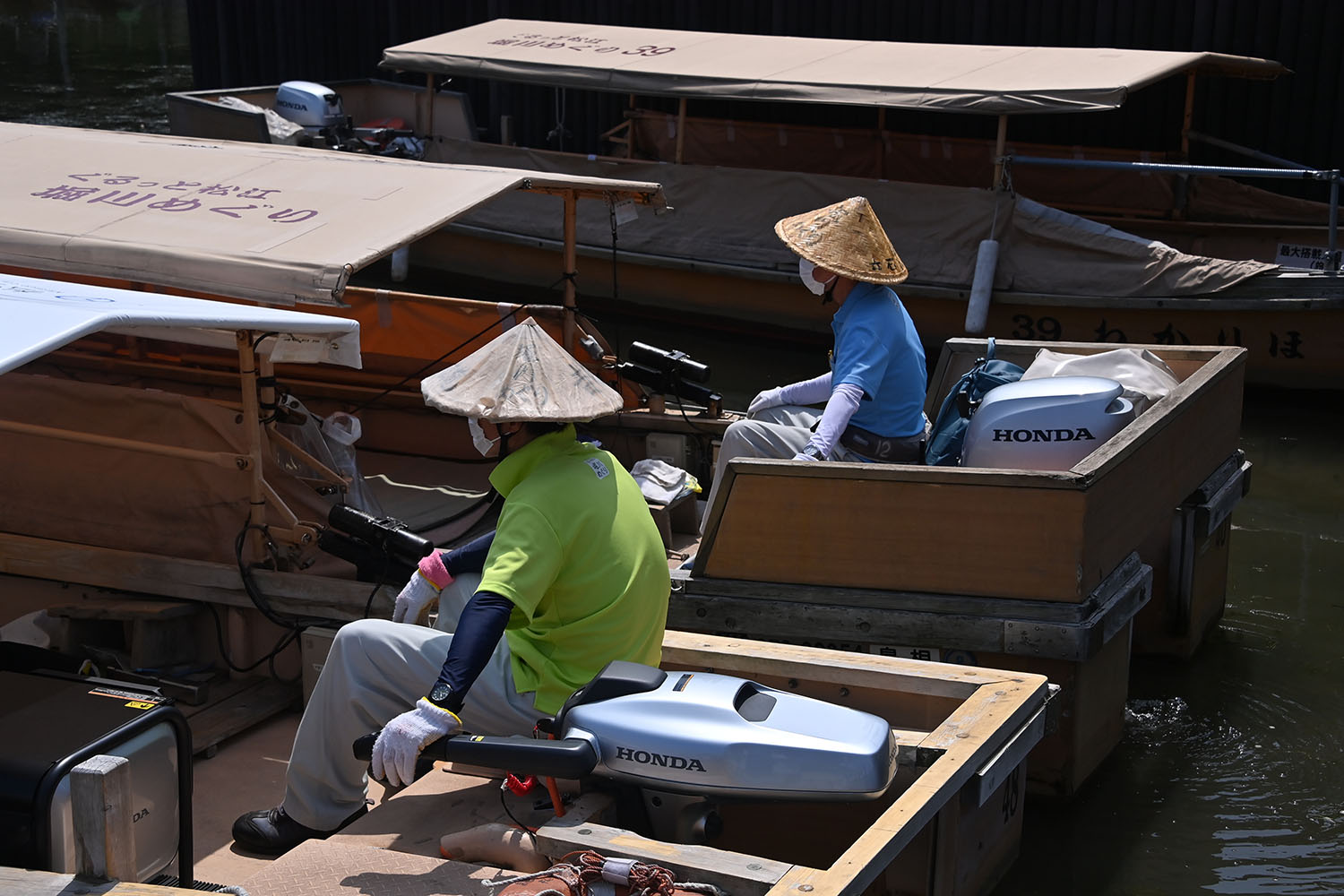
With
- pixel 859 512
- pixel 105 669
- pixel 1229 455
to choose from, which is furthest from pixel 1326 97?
pixel 105 669

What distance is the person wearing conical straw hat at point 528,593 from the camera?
3723 mm

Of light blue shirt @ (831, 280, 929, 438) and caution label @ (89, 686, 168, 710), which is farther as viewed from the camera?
light blue shirt @ (831, 280, 929, 438)

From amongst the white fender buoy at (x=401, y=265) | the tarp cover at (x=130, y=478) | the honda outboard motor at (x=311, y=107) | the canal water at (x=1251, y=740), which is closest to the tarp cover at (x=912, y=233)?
the white fender buoy at (x=401, y=265)

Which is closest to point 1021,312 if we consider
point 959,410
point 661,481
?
point 959,410

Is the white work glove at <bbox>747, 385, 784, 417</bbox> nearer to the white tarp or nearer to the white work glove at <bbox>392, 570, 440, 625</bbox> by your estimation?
the white tarp

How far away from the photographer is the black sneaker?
4180mm

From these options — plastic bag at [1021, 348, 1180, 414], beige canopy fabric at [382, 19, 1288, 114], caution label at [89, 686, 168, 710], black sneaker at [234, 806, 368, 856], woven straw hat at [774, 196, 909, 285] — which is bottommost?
black sneaker at [234, 806, 368, 856]

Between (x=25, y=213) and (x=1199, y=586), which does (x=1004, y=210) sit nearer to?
(x=1199, y=586)

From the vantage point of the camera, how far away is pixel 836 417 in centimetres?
532

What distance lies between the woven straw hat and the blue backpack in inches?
23.4

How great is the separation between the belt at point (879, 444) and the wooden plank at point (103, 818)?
344 centimetres

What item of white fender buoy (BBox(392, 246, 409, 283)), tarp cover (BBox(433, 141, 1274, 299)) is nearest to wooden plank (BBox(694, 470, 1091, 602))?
tarp cover (BBox(433, 141, 1274, 299))

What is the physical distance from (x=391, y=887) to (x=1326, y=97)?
36.3ft

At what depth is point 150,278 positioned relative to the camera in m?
5.33
